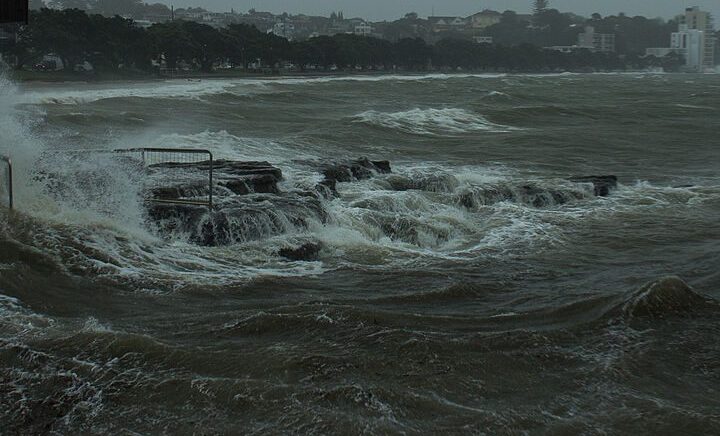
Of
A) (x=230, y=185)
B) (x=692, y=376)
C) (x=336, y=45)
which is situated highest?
(x=336, y=45)

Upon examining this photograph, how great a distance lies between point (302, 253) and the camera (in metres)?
11.2

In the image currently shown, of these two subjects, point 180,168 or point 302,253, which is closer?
point 302,253

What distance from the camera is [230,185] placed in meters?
13.9

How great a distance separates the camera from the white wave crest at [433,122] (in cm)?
3134

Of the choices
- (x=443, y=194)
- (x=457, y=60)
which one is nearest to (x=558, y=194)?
(x=443, y=194)

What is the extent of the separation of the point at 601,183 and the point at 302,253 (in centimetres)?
945

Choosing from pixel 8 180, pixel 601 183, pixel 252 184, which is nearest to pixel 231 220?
pixel 252 184

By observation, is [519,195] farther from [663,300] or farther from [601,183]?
[663,300]

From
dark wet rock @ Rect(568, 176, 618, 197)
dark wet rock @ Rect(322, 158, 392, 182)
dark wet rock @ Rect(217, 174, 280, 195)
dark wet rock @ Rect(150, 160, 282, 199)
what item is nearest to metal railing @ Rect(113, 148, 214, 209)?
→ dark wet rock @ Rect(150, 160, 282, 199)

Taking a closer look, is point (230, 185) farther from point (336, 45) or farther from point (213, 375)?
point (336, 45)

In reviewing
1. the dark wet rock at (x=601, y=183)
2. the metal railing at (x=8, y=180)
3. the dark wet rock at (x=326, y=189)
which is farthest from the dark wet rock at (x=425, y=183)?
the metal railing at (x=8, y=180)

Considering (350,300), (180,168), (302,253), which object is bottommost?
(350,300)

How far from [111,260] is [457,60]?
135297 millimetres

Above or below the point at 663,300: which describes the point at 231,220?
above
